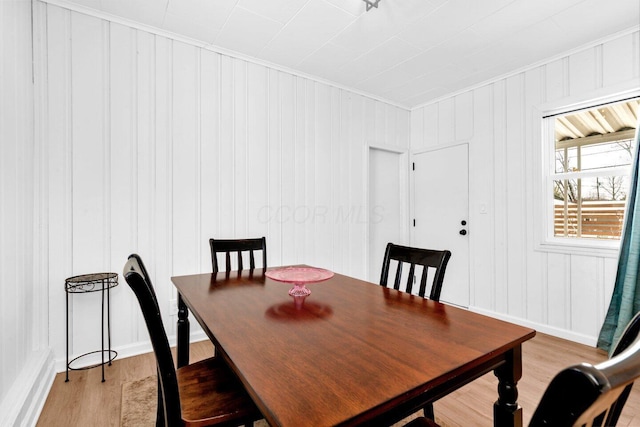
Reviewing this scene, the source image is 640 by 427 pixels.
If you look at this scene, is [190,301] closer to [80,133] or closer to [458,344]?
[458,344]

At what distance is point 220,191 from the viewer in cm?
290

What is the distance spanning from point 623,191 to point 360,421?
10.9 feet

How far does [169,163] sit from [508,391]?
2684 millimetres

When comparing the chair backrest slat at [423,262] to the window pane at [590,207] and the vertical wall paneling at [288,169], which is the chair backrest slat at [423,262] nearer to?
the vertical wall paneling at [288,169]

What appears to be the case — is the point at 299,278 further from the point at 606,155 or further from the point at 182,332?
the point at 606,155

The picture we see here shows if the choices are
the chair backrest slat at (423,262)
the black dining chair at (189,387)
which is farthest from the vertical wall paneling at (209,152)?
the chair backrest slat at (423,262)

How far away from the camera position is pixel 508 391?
1.00 meters

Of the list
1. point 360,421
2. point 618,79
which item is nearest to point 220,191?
point 360,421

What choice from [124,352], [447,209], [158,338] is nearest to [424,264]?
[158,338]

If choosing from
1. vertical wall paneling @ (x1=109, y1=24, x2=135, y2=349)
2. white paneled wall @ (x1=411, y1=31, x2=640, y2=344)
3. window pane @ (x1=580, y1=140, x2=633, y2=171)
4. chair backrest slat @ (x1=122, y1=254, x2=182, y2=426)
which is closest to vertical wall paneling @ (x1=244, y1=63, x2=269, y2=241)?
vertical wall paneling @ (x1=109, y1=24, x2=135, y2=349)

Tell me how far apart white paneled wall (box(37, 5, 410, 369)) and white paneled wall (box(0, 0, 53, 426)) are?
11 centimetres

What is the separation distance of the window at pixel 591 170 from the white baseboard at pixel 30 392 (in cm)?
407

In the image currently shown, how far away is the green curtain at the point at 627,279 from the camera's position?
2.39 metres

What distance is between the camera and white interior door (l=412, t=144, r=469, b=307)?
3746mm
